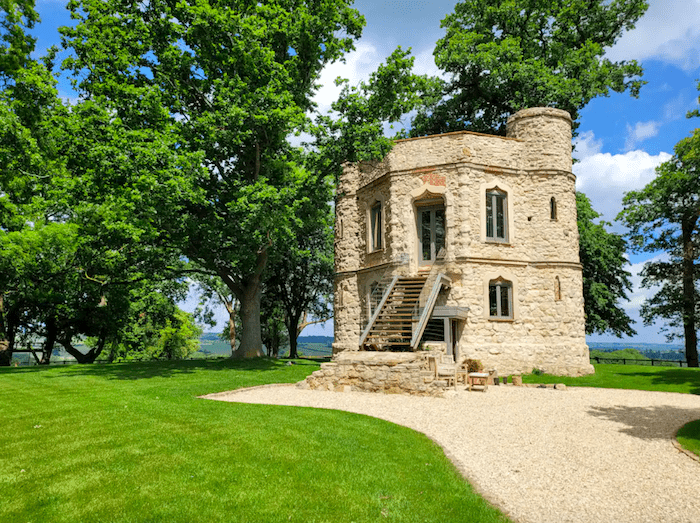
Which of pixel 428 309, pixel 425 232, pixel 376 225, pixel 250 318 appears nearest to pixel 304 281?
pixel 250 318

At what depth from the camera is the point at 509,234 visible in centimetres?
1958

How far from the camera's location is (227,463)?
238 inches

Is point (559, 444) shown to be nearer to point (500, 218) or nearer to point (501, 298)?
point (501, 298)

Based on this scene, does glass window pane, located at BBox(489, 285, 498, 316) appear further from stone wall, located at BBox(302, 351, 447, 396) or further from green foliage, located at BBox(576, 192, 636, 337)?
green foliage, located at BBox(576, 192, 636, 337)

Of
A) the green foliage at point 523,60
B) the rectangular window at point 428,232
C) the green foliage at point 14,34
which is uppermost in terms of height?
the green foliage at point 523,60

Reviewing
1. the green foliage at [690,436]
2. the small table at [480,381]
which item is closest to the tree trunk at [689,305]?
the small table at [480,381]

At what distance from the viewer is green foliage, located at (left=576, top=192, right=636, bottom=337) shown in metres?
27.7

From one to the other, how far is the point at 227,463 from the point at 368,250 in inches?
632

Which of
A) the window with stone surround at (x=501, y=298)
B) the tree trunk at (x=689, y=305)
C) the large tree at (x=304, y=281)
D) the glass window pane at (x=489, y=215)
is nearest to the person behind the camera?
the window with stone surround at (x=501, y=298)

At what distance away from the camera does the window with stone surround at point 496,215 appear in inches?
773

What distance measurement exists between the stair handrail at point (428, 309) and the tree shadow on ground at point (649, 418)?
5.49 m

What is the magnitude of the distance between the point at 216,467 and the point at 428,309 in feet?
37.5

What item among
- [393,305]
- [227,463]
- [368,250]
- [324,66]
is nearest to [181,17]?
[324,66]

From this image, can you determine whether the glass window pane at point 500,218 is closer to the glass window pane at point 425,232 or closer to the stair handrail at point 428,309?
the glass window pane at point 425,232
